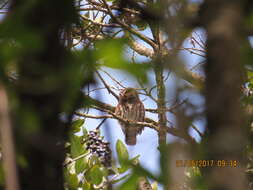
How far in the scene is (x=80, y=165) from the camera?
9.62 feet

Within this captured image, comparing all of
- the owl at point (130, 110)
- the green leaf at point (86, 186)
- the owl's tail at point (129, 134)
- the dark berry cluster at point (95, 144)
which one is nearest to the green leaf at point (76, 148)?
the dark berry cluster at point (95, 144)

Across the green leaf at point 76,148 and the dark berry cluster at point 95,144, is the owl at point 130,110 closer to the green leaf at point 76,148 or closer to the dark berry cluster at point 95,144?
the dark berry cluster at point 95,144

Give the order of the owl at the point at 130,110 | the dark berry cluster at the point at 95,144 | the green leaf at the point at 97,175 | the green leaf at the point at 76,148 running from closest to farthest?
the green leaf at the point at 97,175 < the dark berry cluster at the point at 95,144 < the green leaf at the point at 76,148 < the owl at the point at 130,110

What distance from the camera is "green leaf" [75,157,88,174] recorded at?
2.91 m

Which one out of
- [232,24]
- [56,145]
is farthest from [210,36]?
[56,145]

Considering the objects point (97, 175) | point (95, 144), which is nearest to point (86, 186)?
point (97, 175)

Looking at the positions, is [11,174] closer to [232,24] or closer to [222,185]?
[222,185]

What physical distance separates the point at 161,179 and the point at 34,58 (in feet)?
1.30

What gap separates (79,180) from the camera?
2.86 meters

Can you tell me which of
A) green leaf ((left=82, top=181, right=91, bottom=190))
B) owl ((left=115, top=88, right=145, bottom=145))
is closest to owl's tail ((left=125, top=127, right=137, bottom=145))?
owl ((left=115, top=88, right=145, bottom=145))

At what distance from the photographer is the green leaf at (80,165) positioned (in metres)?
2.91

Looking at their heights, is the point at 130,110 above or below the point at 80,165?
above

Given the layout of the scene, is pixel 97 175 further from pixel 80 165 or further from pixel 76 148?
pixel 76 148

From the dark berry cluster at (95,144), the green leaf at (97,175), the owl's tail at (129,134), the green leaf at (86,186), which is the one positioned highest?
the dark berry cluster at (95,144)
